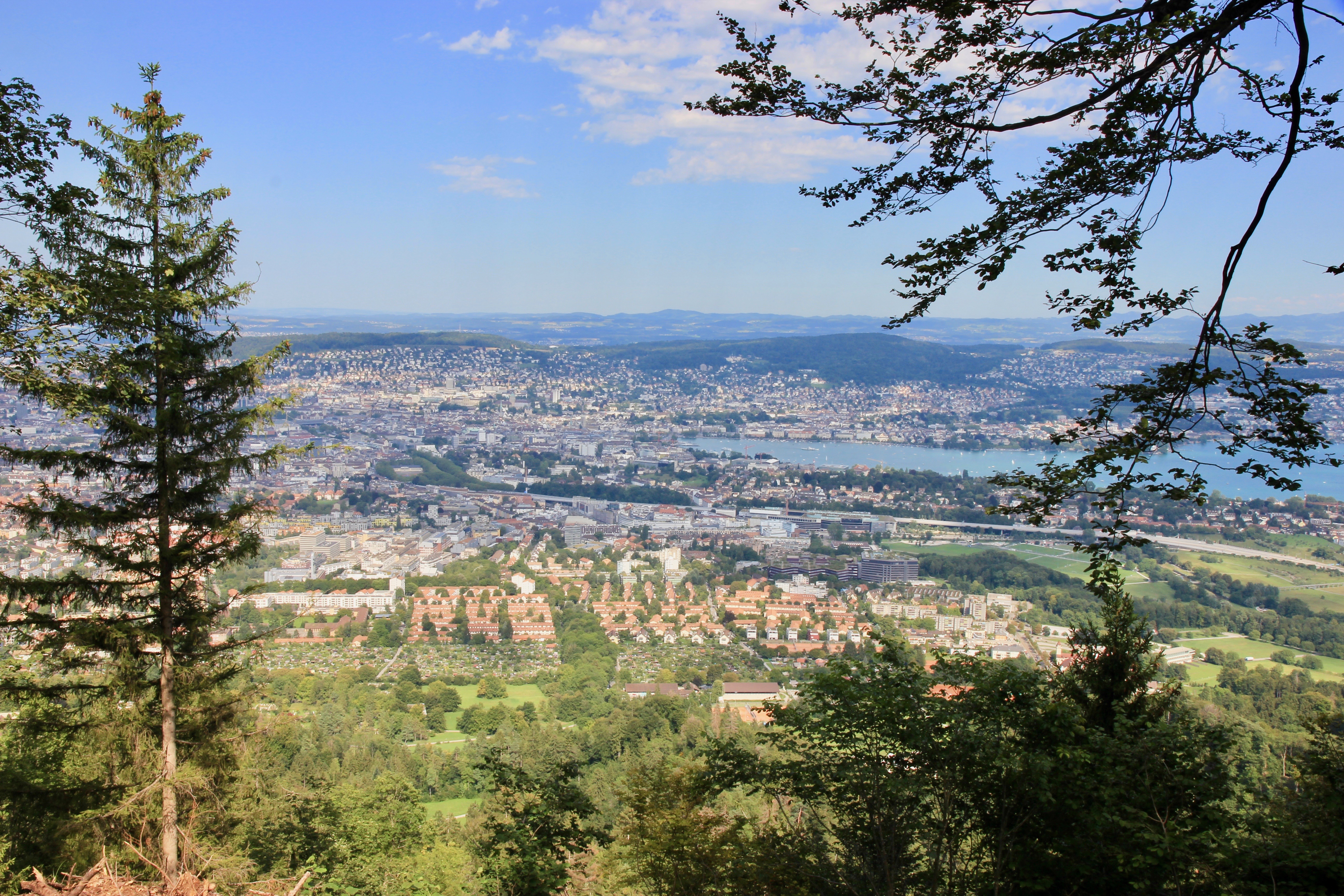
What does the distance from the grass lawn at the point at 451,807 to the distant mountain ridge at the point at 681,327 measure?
54.6 m

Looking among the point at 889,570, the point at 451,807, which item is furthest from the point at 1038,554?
the point at 451,807

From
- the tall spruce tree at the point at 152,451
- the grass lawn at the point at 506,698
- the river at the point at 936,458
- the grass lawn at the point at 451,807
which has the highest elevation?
the tall spruce tree at the point at 152,451

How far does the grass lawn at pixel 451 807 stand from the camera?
10.0 m

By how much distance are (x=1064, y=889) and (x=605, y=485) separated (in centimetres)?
3132

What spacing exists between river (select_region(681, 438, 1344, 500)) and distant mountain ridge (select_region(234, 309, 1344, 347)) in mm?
24046

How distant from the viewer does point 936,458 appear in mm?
41781

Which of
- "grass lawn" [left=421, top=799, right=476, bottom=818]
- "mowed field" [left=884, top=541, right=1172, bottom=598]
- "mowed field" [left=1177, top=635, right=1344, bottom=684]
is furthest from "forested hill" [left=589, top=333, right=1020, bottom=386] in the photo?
"grass lawn" [left=421, top=799, right=476, bottom=818]

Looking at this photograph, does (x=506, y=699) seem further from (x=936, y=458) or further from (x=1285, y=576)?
(x=936, y=458)

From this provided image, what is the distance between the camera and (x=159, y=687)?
4004 mm

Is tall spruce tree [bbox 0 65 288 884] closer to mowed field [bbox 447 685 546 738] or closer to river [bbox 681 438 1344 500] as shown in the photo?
mowed field [bbox 447 685 546 738]

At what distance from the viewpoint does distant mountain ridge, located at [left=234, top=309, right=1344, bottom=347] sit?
67562mm

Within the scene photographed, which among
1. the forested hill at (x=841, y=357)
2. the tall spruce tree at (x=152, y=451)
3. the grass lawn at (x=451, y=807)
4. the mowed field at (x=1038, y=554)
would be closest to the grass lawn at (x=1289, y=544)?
the mowed field at (x=1038, y=554)

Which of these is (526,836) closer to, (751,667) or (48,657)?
(48,657)

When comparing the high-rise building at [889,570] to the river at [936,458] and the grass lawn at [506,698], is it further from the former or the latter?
the grass lawn at [506,698]
